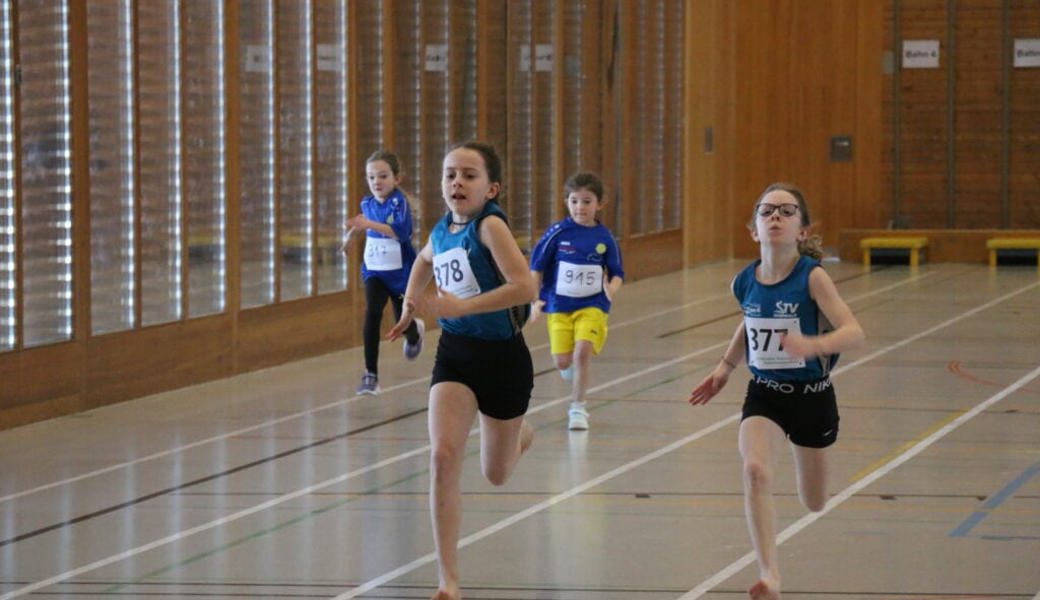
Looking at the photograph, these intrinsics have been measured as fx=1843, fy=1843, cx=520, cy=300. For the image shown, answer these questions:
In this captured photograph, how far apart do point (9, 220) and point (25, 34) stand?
1.21m

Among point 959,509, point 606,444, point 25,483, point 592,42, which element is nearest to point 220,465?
point 25,483

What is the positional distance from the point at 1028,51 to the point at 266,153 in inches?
657

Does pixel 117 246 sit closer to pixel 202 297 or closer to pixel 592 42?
pixel 202 297

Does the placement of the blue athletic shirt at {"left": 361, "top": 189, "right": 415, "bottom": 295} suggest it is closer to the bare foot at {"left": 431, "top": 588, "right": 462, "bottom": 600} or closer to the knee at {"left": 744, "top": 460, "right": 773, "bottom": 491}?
the bare foot at {"left": 431, "top": 588, "right": 462, "bottom": 600}

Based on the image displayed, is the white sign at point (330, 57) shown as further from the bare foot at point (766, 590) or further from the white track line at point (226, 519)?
the bare foot at point (766, 590)

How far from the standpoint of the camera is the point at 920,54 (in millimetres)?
28797

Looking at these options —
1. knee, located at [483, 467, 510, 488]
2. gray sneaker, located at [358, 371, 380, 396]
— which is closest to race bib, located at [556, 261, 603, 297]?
gray sneaker, located at [358, 371, 380, 396]

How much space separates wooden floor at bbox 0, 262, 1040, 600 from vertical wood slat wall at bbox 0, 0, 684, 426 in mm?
388

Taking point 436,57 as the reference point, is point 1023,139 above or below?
below

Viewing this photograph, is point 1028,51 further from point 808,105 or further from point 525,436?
point 525,436

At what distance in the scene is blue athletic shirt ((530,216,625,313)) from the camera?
38.9 feet

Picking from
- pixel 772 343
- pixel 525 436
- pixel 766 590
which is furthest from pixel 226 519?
pixel 766 590

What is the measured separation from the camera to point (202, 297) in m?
14.2

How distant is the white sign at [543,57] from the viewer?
2128 centimetres
